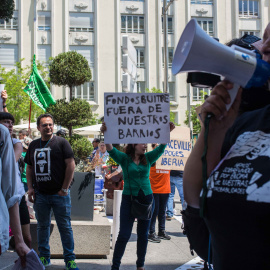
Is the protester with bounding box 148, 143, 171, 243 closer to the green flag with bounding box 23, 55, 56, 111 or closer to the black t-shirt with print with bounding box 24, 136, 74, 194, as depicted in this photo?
the black t-shirt with print with bounding box 24, 136, 74, 194

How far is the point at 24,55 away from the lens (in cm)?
4278

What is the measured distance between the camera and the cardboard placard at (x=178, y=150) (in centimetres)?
841

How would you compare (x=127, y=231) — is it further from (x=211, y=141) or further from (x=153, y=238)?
(x=211, y=141)

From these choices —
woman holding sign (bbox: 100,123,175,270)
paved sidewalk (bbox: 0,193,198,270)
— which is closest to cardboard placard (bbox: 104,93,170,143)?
woman holding sign (bbox: 100,123,175,270)

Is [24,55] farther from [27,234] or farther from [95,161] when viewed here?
[27,234]

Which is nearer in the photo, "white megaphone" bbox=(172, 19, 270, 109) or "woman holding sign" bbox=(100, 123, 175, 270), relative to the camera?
"white megaphone" bbox=(172, 19, 270, 109)

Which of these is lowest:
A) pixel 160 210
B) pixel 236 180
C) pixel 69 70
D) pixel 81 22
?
pixel 160 210

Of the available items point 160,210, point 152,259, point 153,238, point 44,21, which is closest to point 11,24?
point 44,21

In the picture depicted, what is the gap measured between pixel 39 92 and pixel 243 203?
11900 millimetres

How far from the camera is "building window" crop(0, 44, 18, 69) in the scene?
138 feet

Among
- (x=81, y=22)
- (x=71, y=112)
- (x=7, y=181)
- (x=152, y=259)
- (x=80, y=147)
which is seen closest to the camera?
(x=7, y=181)

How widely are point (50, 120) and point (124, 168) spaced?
1.16 meters

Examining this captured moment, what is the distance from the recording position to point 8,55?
42.3 m

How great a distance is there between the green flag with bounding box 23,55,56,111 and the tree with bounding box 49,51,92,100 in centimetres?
62
